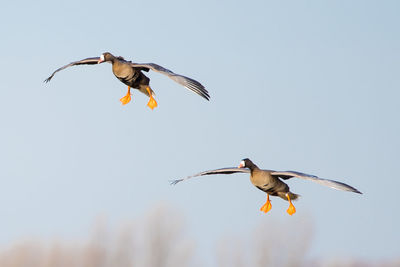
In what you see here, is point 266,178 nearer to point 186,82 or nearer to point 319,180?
point 319,180

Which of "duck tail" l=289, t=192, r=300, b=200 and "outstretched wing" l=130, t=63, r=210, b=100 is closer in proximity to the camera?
"outstretched wing" l=130, t=63, r=210, b=100

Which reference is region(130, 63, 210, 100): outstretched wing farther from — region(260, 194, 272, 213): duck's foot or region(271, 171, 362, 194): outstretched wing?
region(260, 194, 272, 213): duck's foot

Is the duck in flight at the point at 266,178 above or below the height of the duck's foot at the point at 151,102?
below

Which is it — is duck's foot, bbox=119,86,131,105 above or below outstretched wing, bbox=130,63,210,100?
above

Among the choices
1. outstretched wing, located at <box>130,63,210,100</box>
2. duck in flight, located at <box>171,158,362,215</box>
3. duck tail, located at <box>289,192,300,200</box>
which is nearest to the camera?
outstretched wing, located at <box>130,63,210,100</box>

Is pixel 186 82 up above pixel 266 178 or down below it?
above

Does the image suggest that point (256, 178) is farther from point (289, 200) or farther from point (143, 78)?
point (143, 78)

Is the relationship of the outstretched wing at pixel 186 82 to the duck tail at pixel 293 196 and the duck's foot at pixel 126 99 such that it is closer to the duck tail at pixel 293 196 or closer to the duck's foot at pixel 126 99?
the duck's foot at pixel 126 99

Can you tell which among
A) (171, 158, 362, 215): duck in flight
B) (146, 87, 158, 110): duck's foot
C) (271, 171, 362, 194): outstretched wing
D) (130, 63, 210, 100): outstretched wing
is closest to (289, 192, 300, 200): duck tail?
(171, 158, 362, 215): duck in flight

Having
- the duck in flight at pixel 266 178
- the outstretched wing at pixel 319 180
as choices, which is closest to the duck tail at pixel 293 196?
the duck in flight at pixel 266 178

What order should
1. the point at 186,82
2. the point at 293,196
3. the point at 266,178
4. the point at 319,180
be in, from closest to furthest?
the point at 186,82 → the point at 319,180 → the point at 266,178 → the point at 293,196

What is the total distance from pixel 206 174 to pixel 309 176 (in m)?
3.86

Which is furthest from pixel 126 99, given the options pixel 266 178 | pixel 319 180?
pixel 319 180

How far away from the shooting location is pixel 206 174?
26.0 metres
